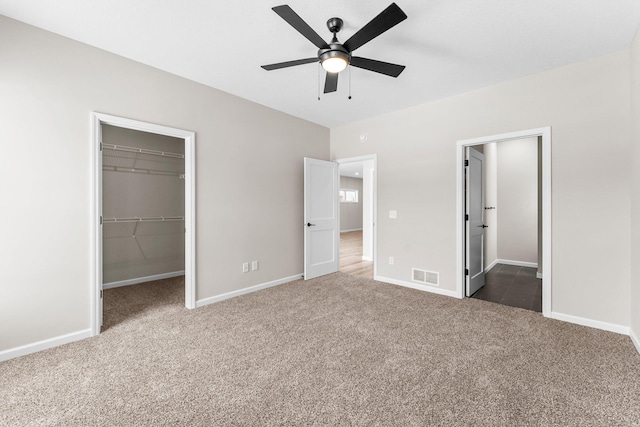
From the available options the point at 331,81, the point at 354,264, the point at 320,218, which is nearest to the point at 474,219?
the point at 320,218

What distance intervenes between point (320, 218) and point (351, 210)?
8.47m

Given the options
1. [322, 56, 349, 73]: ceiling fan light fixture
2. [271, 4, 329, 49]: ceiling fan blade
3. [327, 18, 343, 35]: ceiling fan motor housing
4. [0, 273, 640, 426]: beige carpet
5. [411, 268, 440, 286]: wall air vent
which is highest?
[327, 18, 343, 35]: ceiling fan motor housing

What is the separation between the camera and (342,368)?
2.11m

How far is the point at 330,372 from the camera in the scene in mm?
2055

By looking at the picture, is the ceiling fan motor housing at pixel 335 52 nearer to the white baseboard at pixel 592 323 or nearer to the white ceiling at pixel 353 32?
the white ceiling at pixel 353 32

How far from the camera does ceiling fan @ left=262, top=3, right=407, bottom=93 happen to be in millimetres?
1660

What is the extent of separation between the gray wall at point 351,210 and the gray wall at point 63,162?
357 inches

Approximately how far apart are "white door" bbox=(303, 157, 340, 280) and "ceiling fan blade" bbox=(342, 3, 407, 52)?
8.73ft

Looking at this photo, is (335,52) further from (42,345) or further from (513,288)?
(513,288)

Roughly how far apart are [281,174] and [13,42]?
2.94 metres

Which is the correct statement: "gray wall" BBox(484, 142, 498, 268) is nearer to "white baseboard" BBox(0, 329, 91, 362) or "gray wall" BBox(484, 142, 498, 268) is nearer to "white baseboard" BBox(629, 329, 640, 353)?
"white baseboard" BBox(629, 329, 640, 353)

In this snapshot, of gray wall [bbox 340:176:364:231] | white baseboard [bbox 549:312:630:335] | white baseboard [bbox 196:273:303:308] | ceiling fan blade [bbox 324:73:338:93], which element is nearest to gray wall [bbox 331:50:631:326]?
white baseboard [bbox 549:312:630:335]

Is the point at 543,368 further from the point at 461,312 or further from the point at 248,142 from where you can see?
the point at 248,142

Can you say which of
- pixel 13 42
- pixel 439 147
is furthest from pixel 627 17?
pixel 13 42
